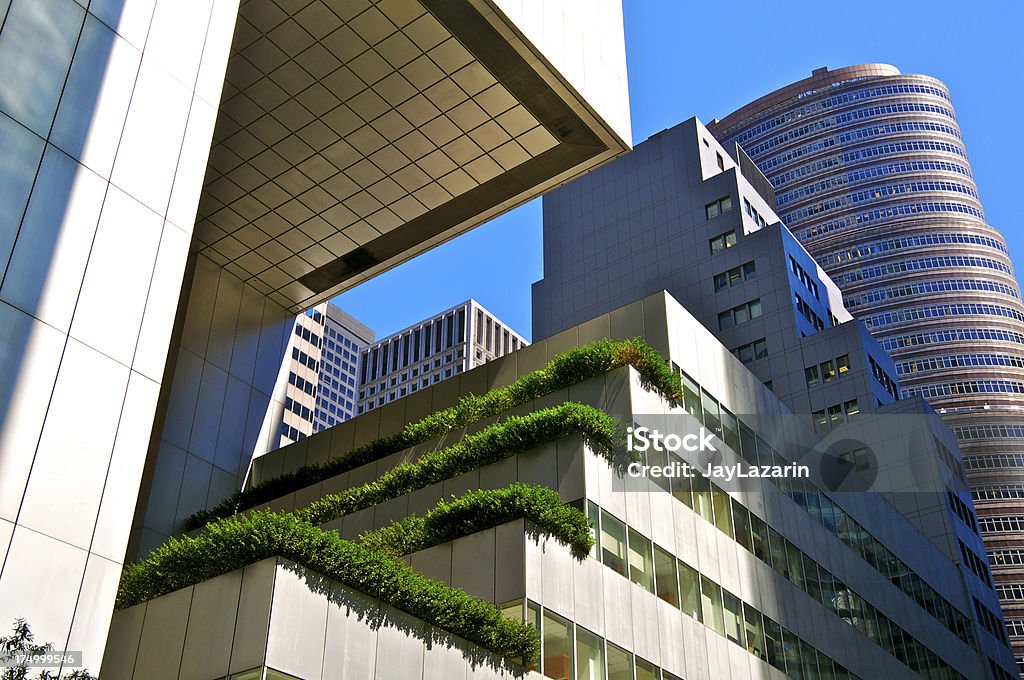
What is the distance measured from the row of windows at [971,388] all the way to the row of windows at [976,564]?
66665 millimetres

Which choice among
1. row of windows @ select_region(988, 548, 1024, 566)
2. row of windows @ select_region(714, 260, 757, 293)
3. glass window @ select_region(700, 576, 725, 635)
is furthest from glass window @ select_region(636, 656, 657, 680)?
row of windows @ select_region(988, 548, 1024, 566)

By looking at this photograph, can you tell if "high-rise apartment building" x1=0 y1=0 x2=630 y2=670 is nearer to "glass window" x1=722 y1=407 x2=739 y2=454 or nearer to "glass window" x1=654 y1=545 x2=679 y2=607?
"glass window" x1=722 y1=407 x2=739 y2=454

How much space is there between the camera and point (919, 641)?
44.8 metres

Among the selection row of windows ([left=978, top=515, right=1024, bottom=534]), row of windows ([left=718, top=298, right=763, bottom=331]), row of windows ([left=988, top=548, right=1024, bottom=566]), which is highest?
row of windows ([left=978, top=515, right=1024, bottom=534])

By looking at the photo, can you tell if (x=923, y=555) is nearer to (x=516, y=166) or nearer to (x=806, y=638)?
(x=806, y=638)

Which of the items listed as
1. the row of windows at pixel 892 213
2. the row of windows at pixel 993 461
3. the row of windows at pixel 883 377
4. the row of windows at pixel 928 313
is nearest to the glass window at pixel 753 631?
the row of windows at pixel 883 377

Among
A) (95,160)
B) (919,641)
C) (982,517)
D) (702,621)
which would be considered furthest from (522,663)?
(982,517)

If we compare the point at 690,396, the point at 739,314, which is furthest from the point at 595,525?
the point at 739,314

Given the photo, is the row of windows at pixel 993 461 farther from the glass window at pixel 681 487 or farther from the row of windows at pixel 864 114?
the glass window at pixel 681 487

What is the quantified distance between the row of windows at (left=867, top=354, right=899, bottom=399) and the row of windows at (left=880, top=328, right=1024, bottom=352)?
62691 millimetres

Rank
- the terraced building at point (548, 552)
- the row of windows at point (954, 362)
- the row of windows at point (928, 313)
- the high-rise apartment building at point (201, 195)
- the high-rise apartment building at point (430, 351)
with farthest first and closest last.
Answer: the high-rise apartment building at point (430, 351), the row of windows at point (928, 313), the row of windows at point (954, 362), the terraced building at point (548, 552), the high-rise apartment building at point (201, 195)

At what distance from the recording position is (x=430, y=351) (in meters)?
180

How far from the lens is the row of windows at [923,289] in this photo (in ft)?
445

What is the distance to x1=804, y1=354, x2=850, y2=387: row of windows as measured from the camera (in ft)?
225
